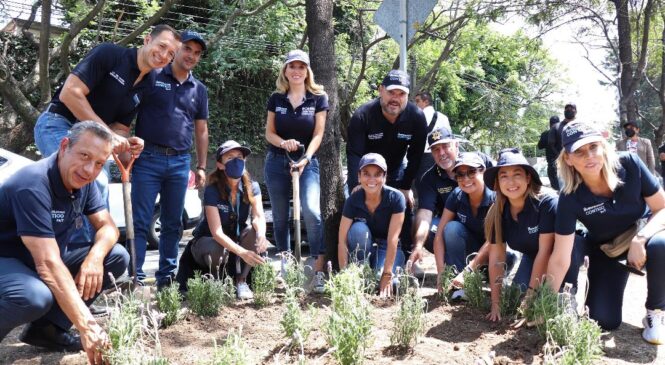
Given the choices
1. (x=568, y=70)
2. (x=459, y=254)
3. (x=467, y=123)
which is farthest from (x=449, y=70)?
(x=568, y=70)

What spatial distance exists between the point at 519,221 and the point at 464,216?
0.82 meters

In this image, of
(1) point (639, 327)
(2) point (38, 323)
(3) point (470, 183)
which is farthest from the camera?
(3) point (470, 183)

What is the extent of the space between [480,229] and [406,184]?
3.04 ft

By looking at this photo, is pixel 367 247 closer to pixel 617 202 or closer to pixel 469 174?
pixel 469 174

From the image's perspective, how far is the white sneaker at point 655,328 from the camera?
12.5 ft

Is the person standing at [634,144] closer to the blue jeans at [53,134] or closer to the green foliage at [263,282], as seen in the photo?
the green foliage at [263,282]

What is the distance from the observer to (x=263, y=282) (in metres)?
4.57

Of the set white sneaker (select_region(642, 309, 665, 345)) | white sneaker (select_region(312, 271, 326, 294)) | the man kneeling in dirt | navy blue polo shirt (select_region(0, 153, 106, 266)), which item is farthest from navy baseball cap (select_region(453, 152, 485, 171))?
navy blue polo shirt (select_region(0, 153, 106, 266))

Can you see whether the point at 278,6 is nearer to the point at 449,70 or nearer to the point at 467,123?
the point at 449,70

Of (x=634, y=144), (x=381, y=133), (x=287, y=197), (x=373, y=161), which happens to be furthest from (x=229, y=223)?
(x=634, y=144)

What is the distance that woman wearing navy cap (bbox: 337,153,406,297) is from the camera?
4.89 meters

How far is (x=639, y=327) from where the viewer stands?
171 inches

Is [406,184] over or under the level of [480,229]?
over

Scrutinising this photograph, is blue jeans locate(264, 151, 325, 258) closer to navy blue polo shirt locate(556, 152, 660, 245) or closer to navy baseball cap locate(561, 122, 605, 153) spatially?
navy blue polo shirt locate(556, 152, 660, 245)
